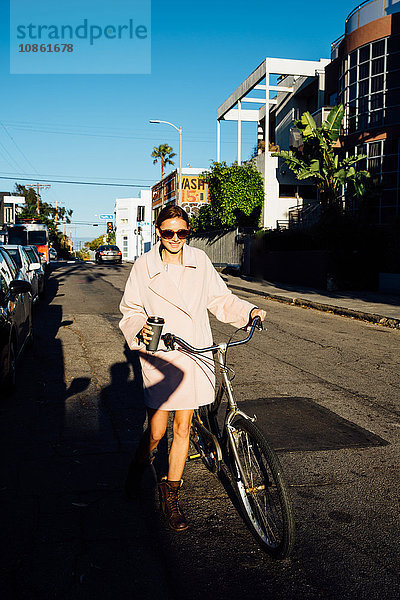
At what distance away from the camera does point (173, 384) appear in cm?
326

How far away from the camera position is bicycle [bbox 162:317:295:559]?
2811mm

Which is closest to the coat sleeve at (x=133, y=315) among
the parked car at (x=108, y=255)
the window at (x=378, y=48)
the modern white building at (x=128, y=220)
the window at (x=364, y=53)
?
the window at (x=378, y=48)

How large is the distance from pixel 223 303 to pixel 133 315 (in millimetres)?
600

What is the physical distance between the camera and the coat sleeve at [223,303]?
3406 millimetres

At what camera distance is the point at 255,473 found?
10.0 feet

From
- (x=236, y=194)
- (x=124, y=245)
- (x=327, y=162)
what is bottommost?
(x=124, y=245)

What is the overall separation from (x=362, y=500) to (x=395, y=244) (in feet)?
53.4

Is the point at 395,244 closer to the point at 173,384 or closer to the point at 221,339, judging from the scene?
the point at 221,339

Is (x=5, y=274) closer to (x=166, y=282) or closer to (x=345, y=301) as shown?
(x=166, y=282)

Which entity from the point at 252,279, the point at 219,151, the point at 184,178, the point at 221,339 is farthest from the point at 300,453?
the point at 184,178

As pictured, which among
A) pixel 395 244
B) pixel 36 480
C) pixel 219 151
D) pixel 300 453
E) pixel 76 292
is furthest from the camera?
pixel 219 151

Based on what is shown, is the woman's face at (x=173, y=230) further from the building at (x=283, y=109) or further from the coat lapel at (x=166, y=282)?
the building at (x=283, y=109)

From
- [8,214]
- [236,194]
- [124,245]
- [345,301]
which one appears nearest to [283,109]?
[236,194]

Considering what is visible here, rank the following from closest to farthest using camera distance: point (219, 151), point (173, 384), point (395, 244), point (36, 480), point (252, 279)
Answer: point (173, 384) → point (36, 480) → point (395, 244) → point (252, 279) → point (219, 151)
